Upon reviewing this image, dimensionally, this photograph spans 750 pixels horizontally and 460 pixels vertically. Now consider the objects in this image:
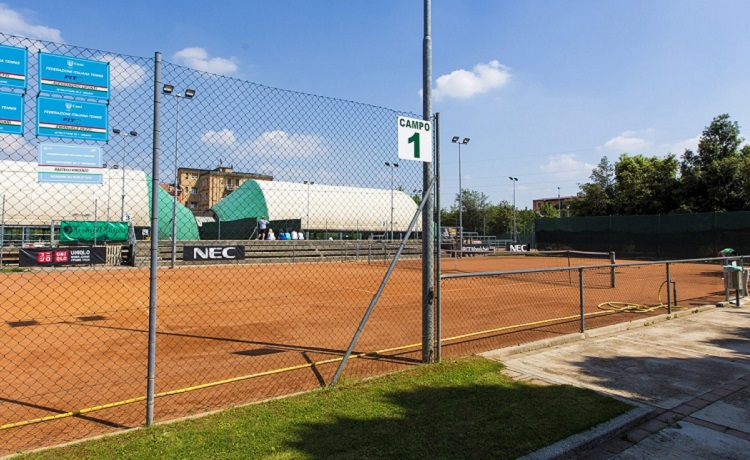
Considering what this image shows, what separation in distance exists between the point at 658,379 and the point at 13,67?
747cm

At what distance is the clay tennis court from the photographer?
4.99 m

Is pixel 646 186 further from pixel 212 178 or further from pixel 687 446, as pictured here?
pixel 212 178

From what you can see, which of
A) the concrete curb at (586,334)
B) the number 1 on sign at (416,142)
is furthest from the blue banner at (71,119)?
the concrete curb at (586,334)

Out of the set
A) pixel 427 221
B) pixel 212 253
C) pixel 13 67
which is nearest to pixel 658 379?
pixel 427 221

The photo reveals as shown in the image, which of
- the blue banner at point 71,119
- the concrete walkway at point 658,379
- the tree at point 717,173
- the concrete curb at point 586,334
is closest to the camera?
the blue banner at point 71,119

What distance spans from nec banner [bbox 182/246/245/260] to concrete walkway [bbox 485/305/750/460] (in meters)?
3.34

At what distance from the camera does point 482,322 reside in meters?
9.52

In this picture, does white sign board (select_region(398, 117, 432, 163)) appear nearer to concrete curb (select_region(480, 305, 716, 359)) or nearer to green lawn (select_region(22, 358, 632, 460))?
green lawn (select_region(22, 358, 632, 460))

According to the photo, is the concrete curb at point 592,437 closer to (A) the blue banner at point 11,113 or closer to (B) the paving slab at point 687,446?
(B) the paving slab at point 687,446

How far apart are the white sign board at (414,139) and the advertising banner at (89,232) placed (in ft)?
67.8

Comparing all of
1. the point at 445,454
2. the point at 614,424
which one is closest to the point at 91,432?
the point at 445,454

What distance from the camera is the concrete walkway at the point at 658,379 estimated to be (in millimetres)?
3955

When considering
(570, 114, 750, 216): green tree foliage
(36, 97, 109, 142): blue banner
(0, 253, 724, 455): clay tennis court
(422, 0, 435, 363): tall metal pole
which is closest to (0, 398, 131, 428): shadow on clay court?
(0, 253, 724, 455): clay tennis court

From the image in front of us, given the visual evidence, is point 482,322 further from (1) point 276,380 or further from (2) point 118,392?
(2) point 118,392
